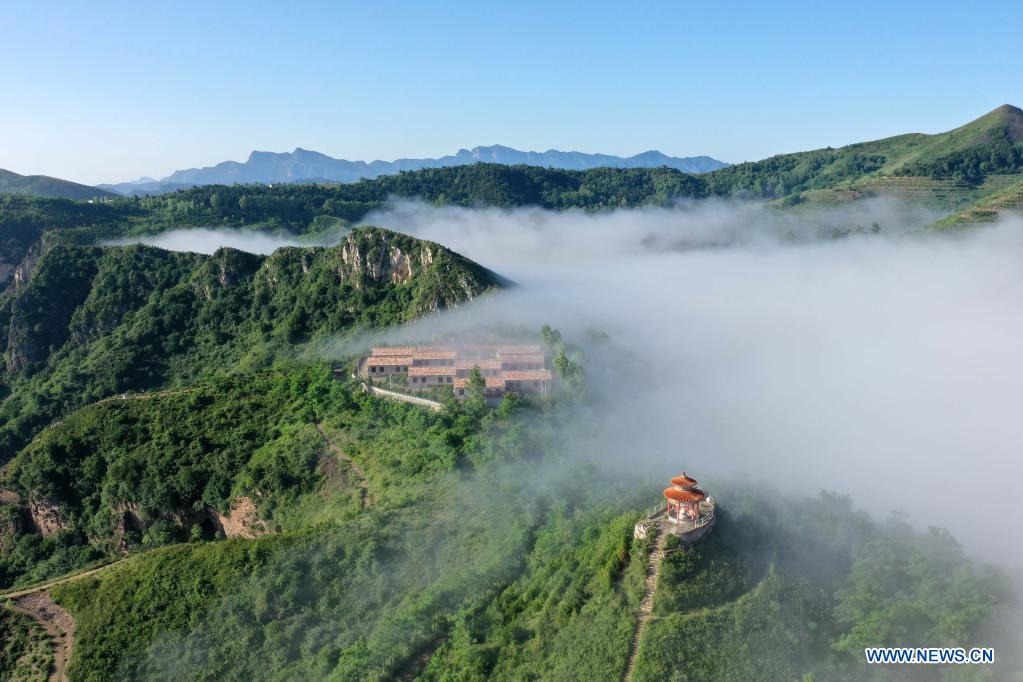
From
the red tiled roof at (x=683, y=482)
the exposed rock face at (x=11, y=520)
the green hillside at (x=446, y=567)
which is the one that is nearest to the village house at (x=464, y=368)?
the green hillside at (x=446, y=567)

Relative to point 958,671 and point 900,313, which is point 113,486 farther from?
point 900,313

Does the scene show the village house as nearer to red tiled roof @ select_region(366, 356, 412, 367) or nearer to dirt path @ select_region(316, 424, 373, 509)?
red tiled roof @ select_region(366, 356, 412, 367)

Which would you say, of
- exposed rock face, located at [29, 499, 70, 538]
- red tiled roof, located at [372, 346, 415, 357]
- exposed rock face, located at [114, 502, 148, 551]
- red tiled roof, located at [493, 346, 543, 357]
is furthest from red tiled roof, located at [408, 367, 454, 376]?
exposed rock face, located at [29, 499, 70, 538]

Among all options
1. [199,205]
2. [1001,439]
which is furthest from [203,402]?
[199,205]

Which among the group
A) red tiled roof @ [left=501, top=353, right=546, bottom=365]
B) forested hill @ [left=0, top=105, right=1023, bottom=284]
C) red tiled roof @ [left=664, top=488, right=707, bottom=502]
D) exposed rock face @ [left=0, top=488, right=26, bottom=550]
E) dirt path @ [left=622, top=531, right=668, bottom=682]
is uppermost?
forested hill @ [left=0, top=105, right=1023, bottom=284]

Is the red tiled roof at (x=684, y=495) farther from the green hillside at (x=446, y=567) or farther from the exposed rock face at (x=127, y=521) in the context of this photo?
the exposed rock face at (x=127, y=521)

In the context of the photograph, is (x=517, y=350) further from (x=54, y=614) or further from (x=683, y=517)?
(x=54, y=614)

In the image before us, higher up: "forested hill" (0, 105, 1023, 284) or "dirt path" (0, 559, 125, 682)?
"forested hill" (0, 105, 1023, 284)
